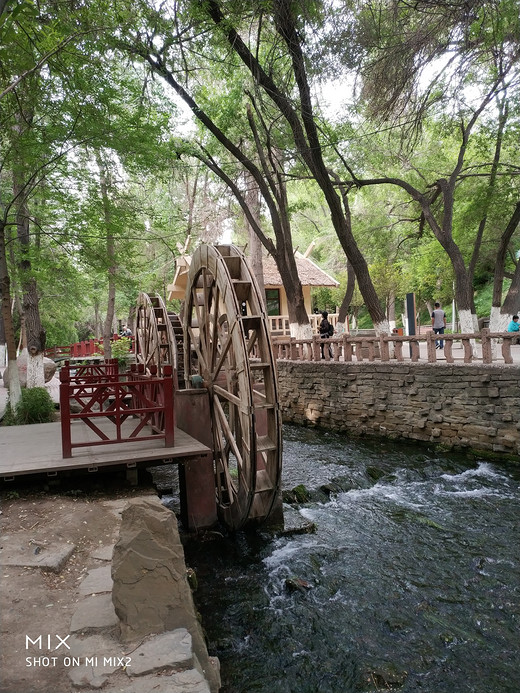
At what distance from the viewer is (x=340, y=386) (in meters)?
12.5

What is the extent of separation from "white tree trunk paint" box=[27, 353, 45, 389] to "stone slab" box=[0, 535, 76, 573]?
30.3ft

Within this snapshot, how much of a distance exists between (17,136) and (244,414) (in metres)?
6.65

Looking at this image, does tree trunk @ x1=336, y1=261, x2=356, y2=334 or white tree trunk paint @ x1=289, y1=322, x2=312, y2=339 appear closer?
white tree trunk paint @ x1=289, y1=322, x2=312, y2=339

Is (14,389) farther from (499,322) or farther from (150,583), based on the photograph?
(499,322)

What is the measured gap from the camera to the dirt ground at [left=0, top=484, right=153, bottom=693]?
8.45 feet

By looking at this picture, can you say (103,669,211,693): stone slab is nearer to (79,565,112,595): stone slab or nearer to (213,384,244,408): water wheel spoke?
(79,565,112,595): stone slab

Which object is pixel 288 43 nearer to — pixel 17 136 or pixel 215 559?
pixel 17 136

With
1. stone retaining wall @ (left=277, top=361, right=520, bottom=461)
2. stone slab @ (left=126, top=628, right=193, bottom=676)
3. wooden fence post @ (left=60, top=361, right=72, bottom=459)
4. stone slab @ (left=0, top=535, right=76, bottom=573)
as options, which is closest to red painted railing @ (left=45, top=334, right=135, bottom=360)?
stone retaining wall @ (left=277, top=361, right=520, bottom=461)

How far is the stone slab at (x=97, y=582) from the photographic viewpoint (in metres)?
3.40

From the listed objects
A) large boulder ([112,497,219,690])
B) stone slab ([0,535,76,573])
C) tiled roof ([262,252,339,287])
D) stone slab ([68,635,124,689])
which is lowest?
stone slab ([68,635,124,689])

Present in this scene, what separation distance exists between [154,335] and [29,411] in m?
3.19

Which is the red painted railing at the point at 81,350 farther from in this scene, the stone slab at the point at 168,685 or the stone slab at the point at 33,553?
the stone slab at the point at 168,685

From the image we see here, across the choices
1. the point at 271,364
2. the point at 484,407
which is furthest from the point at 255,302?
the point at 484,407

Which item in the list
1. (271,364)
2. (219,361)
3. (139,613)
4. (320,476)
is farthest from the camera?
(320,476)
